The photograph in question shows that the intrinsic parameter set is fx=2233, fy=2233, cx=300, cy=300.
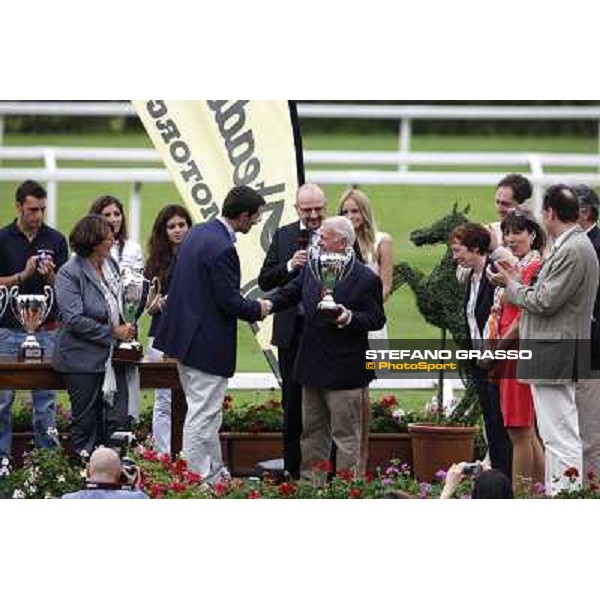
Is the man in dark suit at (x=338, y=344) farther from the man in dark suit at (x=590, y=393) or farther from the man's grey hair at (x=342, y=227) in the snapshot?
the man in dark suit at (x=590, y=393)

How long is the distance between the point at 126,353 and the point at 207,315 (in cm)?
53

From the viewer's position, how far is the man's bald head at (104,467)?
352 inches

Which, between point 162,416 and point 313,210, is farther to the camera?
point 162,416

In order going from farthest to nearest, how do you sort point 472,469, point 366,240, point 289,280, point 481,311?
point 366,240 → point 289,280 → point 481,311 → point 472,469

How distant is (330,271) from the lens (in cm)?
1020

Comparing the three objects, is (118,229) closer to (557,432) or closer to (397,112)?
(557,432)

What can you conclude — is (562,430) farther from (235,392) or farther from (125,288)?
(235,392)

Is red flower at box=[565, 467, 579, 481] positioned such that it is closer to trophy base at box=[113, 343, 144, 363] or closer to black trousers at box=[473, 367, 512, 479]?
black trousers at box=[473, 367, 512, 479]

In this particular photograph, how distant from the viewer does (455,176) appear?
14.0 metres

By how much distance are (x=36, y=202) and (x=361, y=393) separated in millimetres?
1935

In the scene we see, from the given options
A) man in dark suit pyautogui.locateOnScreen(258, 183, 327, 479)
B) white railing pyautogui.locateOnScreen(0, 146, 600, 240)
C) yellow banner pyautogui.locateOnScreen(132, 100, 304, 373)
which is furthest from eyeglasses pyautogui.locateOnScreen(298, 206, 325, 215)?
white railing pyautogui.locateOnScreen(0, 146, 600, 240)

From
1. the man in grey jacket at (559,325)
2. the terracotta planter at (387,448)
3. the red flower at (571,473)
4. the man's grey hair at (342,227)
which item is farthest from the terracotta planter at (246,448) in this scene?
the red flower at (571,473)

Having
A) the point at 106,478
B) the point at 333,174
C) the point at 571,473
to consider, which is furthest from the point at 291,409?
the point at 333,174

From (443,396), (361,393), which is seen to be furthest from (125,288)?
(443,396)
